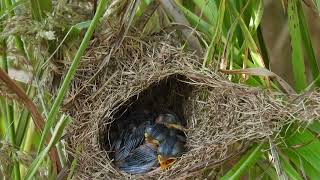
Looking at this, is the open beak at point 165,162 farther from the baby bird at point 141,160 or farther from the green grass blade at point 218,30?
the green grass blade at point 218,30

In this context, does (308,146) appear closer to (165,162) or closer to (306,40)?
(306,40)

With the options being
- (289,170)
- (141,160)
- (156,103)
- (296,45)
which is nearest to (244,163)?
(289,170)

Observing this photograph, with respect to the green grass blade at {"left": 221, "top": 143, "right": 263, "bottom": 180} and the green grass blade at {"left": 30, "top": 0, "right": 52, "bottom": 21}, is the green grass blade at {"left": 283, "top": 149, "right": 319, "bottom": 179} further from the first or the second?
the green grass blade at {"left": 30, "top": 0, "right": 52, "bottom": 21}

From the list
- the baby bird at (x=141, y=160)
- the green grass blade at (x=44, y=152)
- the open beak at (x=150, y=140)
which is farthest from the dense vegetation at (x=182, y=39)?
the open beak at (x=150, y=140)

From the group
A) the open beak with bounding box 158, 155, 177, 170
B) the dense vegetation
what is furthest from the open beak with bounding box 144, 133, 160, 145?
the dense vegetation

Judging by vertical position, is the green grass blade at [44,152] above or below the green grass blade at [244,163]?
below

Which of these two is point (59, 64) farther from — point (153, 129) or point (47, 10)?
point (153, 129)
